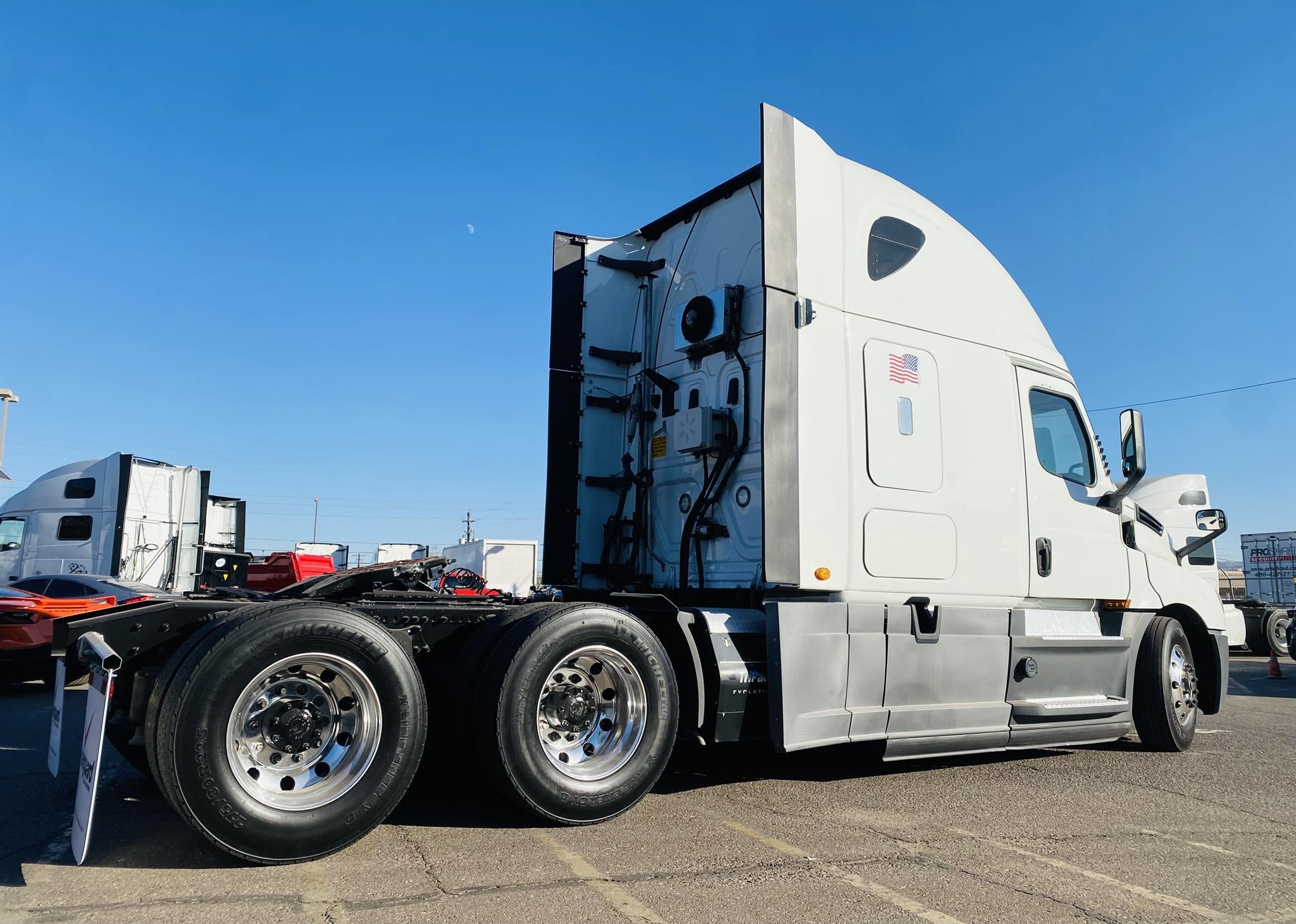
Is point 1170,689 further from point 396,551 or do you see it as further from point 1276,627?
point 396,551

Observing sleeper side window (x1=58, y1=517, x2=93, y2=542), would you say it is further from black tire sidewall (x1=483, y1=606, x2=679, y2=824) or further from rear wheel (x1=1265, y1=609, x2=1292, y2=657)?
rear wheel (x1=1265, y1=609, x2=1292, y2=657)

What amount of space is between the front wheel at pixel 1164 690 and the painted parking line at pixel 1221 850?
268 cm

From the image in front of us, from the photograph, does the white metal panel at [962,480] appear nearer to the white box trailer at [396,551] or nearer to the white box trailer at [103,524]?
the white box trailer at [103,524]

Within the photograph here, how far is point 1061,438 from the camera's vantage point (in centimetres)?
713

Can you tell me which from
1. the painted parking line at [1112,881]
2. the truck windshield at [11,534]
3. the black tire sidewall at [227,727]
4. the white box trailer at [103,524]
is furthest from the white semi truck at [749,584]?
the truck windshield at [11,534]

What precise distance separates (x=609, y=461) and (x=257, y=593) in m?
2.74

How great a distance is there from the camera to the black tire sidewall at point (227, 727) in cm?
361

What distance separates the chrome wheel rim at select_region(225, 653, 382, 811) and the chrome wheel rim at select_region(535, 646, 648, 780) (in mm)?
880

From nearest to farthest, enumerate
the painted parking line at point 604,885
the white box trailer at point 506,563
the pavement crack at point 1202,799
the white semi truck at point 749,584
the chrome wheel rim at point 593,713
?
1. the painted parking line at point 604,885
2. the white semi truck at point 749,584
3. the chrome wheel rim at point 593,713
4. the pavement crack at point 1202,799
5. the white box trailer at point 506,563

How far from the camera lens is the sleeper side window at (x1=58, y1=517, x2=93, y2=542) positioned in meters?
17.2

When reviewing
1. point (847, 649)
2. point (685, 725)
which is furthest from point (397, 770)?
point (847, 649)

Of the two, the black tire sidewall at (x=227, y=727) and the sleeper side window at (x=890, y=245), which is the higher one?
the sleeper side window at (x=890, y=245)

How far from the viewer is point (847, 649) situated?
5.44 m

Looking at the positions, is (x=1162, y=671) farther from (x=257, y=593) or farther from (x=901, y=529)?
(x=257, y=593)
